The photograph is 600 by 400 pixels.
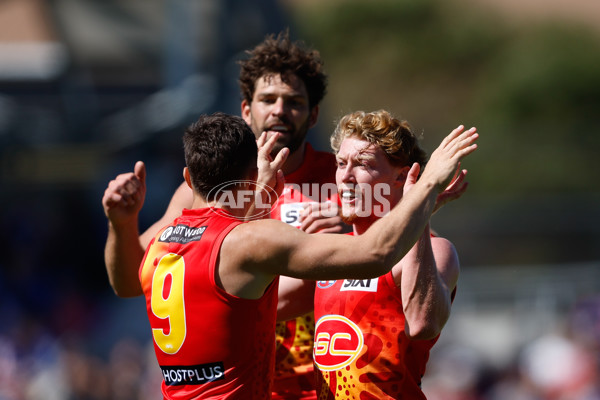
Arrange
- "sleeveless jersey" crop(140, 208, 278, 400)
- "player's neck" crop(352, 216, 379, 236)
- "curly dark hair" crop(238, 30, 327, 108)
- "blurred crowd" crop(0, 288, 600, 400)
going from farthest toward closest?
"blurred crowd" crop(0, 288, 600, 400), "curly dark hair" crop(238, 30, 327, 108), "player's neck" crop(352, 216, 379, 236), "sleeveless jersey" crop(140, 208, 278, 400)

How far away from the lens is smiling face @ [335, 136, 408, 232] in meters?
4.08

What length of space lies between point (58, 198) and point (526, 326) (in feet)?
30.5

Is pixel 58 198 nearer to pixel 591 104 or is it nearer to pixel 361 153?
pixel 361 153

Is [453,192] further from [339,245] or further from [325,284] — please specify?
[325,284]

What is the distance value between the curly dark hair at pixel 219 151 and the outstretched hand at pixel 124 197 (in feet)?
2.96

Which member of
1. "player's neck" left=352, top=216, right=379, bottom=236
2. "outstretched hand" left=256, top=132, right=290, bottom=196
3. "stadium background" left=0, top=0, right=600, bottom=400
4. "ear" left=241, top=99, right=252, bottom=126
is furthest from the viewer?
"stadium background" left=0, top=0, right=600, bottom=400

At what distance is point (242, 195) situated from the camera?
12.6 feet

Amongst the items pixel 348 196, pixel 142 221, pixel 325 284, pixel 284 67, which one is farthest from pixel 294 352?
pixel 142 221

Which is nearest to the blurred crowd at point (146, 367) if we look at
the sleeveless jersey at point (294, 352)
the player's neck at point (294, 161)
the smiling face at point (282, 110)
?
the sleeveless jersey at point (294, 352)

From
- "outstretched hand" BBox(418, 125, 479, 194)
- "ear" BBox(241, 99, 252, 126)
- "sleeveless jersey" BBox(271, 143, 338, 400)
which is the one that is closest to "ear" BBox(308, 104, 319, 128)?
"ear" BBox(241, 99, 252, 126)

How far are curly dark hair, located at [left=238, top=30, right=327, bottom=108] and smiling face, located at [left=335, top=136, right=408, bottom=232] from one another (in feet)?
4.17

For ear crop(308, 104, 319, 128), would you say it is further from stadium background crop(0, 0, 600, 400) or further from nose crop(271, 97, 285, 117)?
stadium background crop(0, 0, 600, 400)

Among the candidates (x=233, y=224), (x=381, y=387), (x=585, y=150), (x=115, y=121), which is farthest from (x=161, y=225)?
(x=585, y=150)

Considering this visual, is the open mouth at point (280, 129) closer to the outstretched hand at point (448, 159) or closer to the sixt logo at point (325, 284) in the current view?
the sixt logo at point (325, 284)
